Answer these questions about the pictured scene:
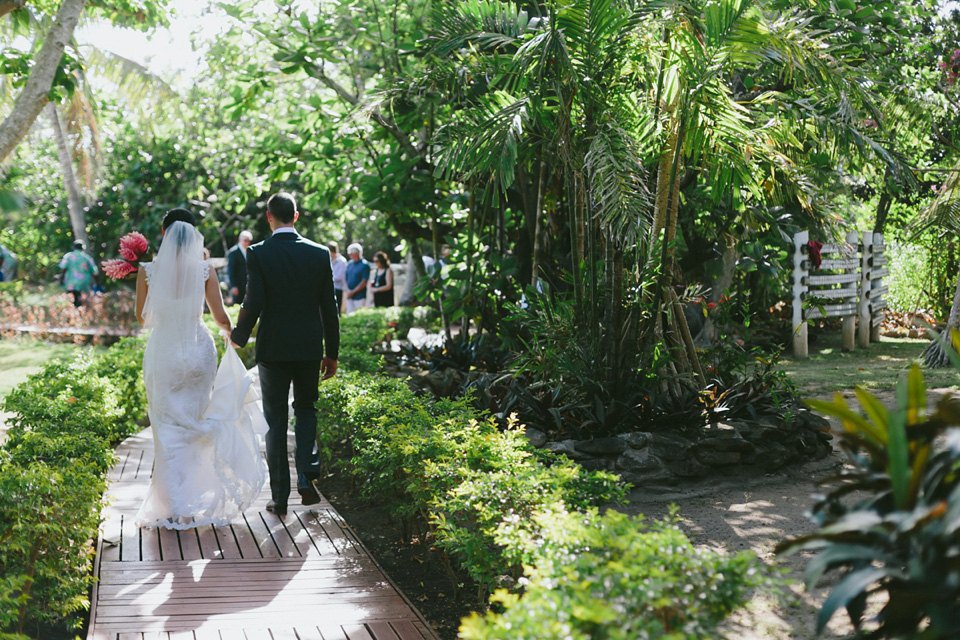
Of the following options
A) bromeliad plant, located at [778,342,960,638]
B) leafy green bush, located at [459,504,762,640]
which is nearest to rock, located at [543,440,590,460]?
leafy green bush, located at [459,504,762,640]

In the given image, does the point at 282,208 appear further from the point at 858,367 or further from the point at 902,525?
the point at 858,367

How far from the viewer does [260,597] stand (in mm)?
4312

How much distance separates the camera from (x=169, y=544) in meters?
5.13

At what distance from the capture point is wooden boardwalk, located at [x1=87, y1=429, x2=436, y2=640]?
391cm

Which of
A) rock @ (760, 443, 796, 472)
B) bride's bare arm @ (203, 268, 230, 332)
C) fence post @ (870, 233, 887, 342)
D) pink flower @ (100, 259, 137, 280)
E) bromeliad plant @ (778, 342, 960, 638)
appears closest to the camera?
bromeliad plant @ (778, 342, 960, 638)

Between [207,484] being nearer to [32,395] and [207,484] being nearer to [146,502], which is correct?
[146,502]

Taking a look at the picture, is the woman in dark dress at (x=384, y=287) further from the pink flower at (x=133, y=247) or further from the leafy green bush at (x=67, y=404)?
the pink flower at (x=133, y=247)

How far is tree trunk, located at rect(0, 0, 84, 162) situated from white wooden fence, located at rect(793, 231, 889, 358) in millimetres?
9152

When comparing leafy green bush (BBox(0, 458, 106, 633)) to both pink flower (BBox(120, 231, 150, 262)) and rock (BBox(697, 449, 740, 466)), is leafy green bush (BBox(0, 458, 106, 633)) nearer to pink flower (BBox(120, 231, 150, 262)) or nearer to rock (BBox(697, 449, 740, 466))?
pink flower (BBox(120, 231, 150, 262))

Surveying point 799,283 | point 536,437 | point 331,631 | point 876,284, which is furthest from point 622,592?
point 876,284

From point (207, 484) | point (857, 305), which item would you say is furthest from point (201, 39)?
point (857, 305)

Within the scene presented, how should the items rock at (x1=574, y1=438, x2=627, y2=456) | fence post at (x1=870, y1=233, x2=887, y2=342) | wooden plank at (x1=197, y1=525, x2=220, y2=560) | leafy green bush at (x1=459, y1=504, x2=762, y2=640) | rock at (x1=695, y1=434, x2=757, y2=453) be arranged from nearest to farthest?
1. leafy green bush at (x1=459, y1=504, x2=762, y2=640)
2. wooden plank at (x1=197, y1=525, x2=220, y2=560)
3. rock at (x1=574, y1=438, x2=627, y2=456)
4. rock at (x1=695, y1=434, x2=757, y2=453)
5. fence post at (x1=870, y1=233, x2=887, y2=342)

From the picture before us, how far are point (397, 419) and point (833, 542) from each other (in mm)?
3616

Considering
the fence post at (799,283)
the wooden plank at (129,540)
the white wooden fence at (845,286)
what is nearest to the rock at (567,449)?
the wooden plank at (129,540)
